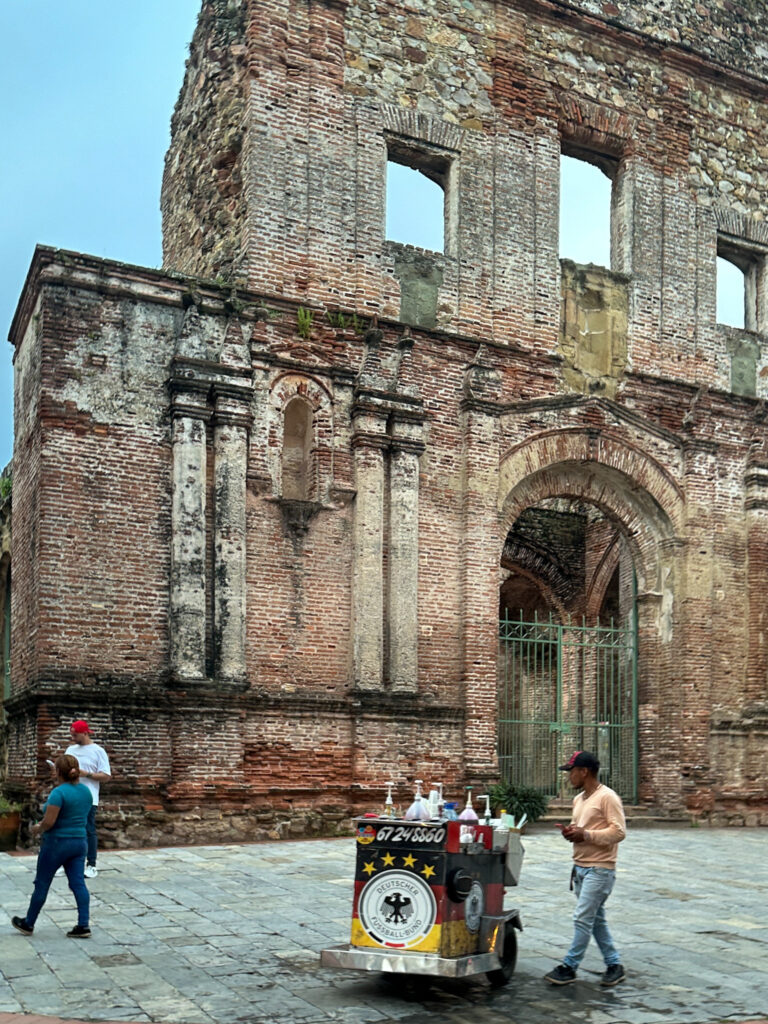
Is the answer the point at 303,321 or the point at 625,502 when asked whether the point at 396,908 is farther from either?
the point at 625,502

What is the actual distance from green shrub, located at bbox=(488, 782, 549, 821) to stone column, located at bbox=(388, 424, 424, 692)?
165cm

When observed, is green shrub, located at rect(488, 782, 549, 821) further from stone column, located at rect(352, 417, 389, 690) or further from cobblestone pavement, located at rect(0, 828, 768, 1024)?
cobblestone pavement, located at rect(0, 828, 768, 1024)

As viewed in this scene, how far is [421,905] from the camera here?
6.70 m

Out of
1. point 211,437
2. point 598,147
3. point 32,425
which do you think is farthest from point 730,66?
point 32,425

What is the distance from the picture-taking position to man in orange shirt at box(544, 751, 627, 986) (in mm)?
7078

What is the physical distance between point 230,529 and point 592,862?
775 cm

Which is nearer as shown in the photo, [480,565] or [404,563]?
[404,563]

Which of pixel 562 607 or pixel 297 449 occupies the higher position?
pixel 297 449

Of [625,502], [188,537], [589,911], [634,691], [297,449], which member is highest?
[297,449]

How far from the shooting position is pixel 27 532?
14156 mm

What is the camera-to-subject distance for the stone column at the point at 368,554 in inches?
579

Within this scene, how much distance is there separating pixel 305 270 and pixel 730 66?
865 cm

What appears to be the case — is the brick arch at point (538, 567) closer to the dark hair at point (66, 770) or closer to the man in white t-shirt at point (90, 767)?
the man in white t-shirt at point (90, 767)

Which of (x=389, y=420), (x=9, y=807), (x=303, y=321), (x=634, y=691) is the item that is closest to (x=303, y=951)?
(x=9, y=807)
